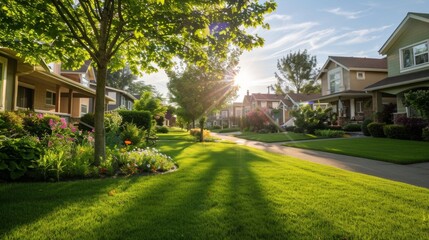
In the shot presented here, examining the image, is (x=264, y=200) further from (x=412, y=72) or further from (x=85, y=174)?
(x=412, y=72)

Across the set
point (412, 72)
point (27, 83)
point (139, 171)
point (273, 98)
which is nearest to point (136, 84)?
point (273, 98)

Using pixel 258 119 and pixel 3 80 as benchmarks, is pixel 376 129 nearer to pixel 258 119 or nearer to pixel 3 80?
pixel 258 119

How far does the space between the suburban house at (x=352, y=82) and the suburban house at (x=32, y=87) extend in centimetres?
2266

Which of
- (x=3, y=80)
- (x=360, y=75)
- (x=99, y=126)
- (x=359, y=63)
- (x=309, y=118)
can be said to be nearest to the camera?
(x=99, y=126)

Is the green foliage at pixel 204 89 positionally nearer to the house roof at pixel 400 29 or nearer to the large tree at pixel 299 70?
the house roof at pixel 400 29

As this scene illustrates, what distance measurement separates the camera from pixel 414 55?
60.7 ft

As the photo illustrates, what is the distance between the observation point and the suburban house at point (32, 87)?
10920 millimetres

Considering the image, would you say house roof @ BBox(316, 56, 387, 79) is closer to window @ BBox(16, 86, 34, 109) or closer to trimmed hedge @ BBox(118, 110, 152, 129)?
trimmed hedge @ BBox(118, 110, 152, 129)

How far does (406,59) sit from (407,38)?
5.04 feet

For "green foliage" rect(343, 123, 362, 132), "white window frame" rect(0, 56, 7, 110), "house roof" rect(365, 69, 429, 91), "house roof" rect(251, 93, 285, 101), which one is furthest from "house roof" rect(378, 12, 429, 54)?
"house roof" rect(251, 93, 285, 101)

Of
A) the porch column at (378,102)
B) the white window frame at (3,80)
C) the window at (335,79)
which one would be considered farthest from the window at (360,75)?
the white window frame at (3,80)

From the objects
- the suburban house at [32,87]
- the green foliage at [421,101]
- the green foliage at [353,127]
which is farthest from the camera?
the green foliage at [353,127]

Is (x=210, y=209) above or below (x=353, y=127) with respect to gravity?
below

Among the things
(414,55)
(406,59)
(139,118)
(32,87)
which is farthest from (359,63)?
(32,87)
